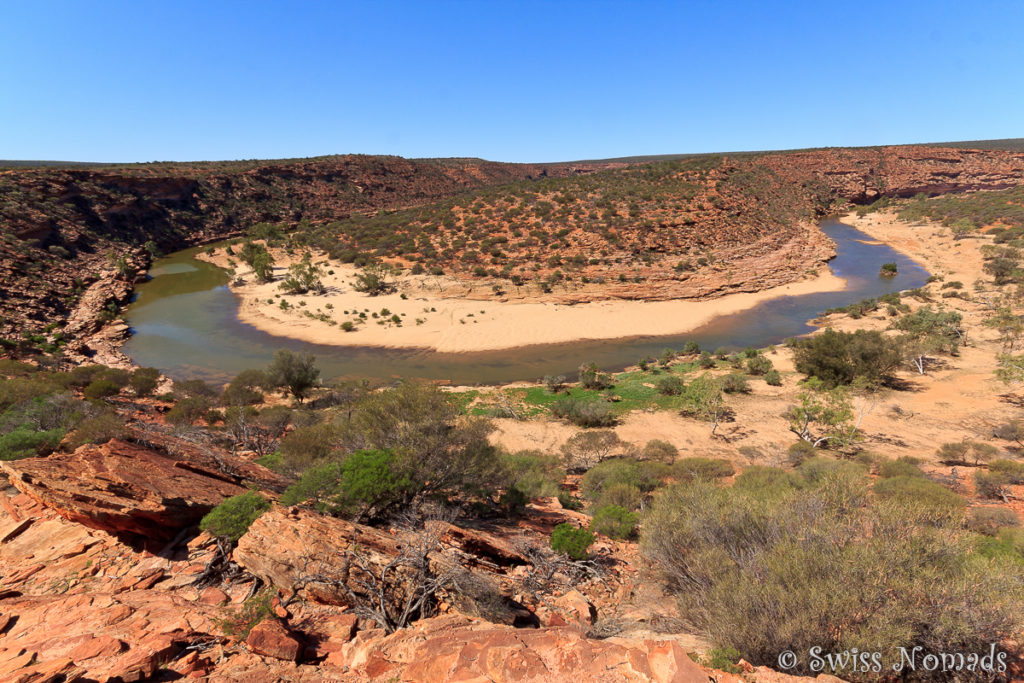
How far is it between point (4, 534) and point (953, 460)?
24.2 metres

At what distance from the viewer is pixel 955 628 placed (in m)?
4.43

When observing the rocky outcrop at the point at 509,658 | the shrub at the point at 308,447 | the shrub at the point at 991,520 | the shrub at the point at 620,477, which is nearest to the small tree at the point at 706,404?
the shrub at the point at 620,477

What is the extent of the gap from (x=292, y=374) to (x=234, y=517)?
1537cm

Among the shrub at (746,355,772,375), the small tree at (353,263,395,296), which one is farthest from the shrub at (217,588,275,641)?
the small tree at (353,263,395,296)

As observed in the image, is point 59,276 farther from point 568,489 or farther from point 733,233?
point 733,233

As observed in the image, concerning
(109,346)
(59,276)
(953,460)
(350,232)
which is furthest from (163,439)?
(350,232)

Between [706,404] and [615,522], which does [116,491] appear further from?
[706,404]

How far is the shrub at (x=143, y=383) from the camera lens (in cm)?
1928

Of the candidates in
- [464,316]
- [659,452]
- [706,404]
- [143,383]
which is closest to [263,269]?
[464,316]

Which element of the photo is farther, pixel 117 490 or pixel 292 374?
pixel 292 374

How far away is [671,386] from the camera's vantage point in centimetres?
2027

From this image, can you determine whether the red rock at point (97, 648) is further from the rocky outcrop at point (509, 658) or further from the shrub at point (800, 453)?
the shrub at point (800, 453)

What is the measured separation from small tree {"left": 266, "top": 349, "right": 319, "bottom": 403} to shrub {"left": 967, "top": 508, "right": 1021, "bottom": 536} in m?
24.1

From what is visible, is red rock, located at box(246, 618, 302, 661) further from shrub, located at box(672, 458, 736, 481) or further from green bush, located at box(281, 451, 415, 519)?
shrub, located at box(672, 458, 736, 481)
